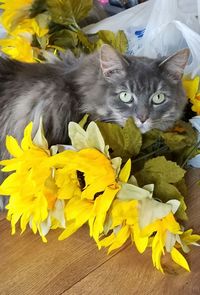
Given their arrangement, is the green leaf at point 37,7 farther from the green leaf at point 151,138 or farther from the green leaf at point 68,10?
the green leaf at point 151,138

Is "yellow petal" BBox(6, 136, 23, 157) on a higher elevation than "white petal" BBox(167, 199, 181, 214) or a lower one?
higher

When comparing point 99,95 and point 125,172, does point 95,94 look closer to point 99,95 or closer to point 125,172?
point 99,95

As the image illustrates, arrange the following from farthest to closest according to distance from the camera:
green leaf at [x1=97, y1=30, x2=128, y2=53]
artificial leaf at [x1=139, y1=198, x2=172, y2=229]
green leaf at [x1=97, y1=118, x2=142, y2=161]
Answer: green leaf at [x1=97, y1=30, x2=128, y2=53]
green leaf at [x1=97, y1=118, x2=142, y2=161]
artificial leaf at [x1=139, y1=198, x2=172, y2=229]

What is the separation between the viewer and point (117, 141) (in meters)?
1.01

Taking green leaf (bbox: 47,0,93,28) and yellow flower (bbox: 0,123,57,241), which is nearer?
yellow flower (bbox: 0,123,57,241)

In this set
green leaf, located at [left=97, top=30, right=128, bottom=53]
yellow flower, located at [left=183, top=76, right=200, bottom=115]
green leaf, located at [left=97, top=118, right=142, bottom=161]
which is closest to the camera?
green leaf, located at [left=97, top=118, right=142, bottom=161]

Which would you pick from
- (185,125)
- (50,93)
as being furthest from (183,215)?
(50,93)

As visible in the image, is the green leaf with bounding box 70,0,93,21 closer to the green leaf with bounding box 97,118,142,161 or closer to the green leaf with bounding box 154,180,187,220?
the green leaf with bounding box 97,118,142,161

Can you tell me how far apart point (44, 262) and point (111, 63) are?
0.44 metres

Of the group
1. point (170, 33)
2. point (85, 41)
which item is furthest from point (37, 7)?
point (170, 33)

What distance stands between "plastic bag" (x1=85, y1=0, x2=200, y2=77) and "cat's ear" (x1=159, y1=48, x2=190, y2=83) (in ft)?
0.57

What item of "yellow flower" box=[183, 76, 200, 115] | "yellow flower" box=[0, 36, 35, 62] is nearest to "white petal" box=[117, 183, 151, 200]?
"yellow flower" box=[183, 76, 200, 115]

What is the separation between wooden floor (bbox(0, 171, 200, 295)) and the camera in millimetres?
876

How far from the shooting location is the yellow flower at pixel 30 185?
3.04ft
